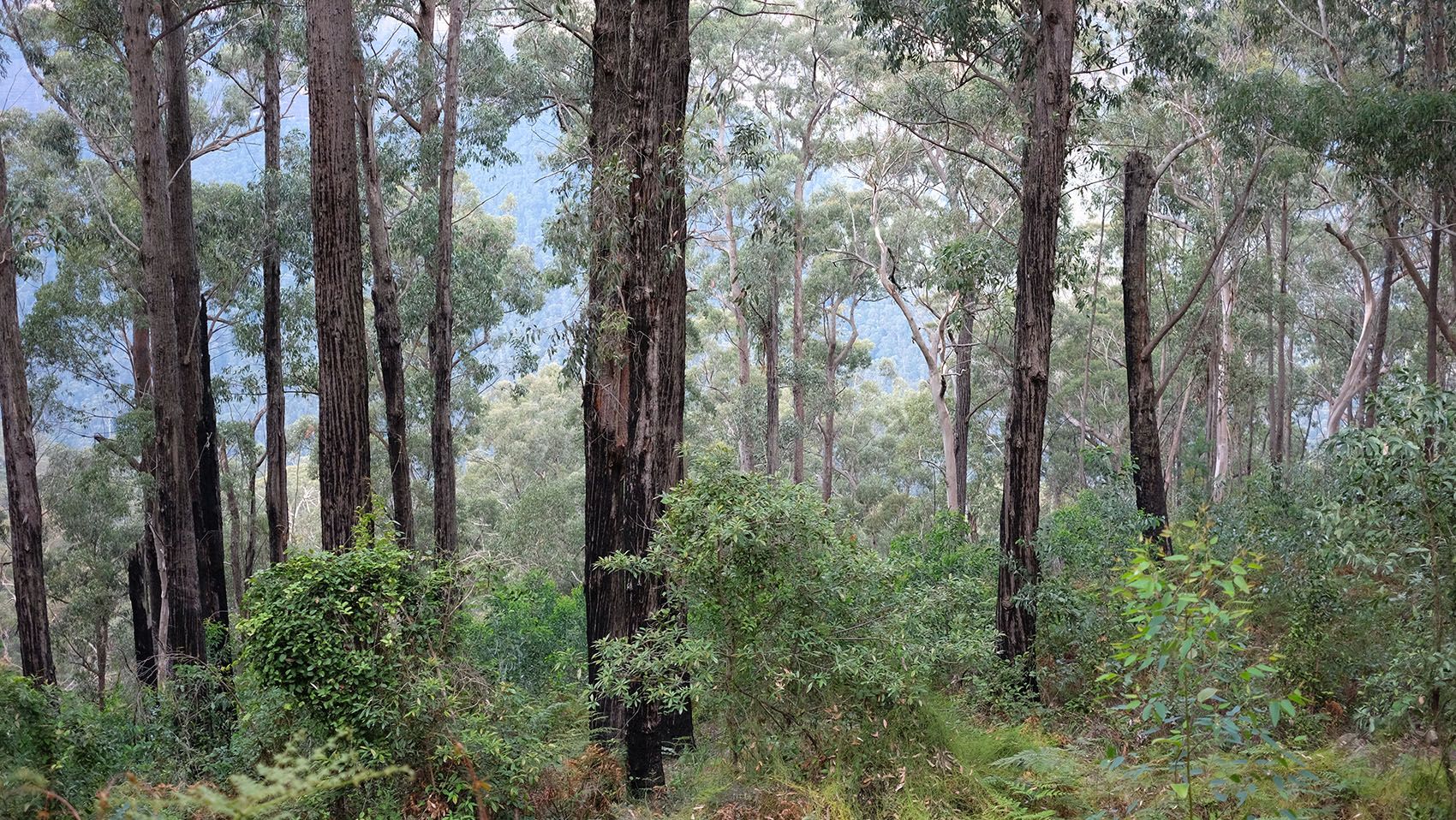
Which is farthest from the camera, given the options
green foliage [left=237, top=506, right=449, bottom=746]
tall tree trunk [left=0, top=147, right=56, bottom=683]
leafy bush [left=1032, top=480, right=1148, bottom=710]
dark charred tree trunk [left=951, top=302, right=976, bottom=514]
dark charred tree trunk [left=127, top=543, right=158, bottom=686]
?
dark charred tree trunk [left=951, top=302, right=976, bottom=514]

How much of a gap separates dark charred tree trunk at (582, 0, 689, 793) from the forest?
3 cm

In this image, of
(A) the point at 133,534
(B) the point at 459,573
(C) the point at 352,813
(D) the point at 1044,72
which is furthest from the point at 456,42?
(A) the point at 133,534

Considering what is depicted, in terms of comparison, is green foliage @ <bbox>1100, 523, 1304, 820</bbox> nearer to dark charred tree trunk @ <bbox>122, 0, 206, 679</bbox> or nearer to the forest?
the forest

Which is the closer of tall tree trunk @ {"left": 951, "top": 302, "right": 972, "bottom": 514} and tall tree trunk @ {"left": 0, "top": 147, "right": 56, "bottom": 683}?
tall tree trunk @ {"left": 0, "top": 147, "right": 56, "bottom": 683}

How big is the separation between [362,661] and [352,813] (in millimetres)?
716

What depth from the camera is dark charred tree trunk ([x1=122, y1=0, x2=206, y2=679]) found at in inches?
454

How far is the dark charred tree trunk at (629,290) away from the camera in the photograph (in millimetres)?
6773

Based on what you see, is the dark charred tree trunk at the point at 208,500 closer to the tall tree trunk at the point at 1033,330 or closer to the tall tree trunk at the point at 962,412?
the tall tree trunk at the point at 1033,330

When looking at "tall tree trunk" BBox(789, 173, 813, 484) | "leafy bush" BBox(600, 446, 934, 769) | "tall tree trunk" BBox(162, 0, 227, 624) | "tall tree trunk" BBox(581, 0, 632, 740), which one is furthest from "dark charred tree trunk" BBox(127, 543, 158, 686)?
"leafy bush" BBox(600, 446, 934, 769)

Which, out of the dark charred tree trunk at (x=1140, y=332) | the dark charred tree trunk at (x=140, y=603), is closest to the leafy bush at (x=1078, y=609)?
the dark charred tree trunk at (x=1140, y=332)

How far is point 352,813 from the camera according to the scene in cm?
509

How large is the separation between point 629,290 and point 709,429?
82.6ft

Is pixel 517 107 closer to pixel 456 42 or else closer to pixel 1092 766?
pixel 456 42

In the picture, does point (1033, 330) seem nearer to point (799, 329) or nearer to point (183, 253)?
point (183, 253)
